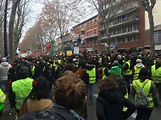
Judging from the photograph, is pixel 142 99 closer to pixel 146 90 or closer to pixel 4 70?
pixel 146 90

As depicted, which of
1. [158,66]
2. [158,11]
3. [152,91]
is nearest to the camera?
[152,91]

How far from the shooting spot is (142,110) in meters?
4.94

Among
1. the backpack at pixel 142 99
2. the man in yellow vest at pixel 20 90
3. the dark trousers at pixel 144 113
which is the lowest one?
the dark trousers at pixel 144 113

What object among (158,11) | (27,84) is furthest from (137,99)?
(158,11)

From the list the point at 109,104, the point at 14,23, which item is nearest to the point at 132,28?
the point at 14,23

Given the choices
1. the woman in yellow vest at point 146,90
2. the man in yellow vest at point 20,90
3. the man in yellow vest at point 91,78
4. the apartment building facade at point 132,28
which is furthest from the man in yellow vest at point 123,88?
the apartment building facade at point 132,28

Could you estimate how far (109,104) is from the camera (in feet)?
13.0

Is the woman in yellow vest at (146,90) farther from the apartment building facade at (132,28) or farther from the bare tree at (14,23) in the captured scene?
the apartment building facade at (132,28)

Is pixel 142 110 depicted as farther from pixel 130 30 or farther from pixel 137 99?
pixel 130 30

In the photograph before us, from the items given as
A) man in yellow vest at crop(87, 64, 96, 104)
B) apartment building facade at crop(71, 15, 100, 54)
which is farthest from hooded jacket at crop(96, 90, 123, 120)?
apartment building facade at crop(71, 15, 100, 54)

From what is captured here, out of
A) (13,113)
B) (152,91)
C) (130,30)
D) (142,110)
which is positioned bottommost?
(13,113)

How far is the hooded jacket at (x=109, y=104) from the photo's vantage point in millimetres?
3912

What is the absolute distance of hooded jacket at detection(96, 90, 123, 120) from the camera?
3.91 metres

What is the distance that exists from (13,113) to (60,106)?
6080 mm
